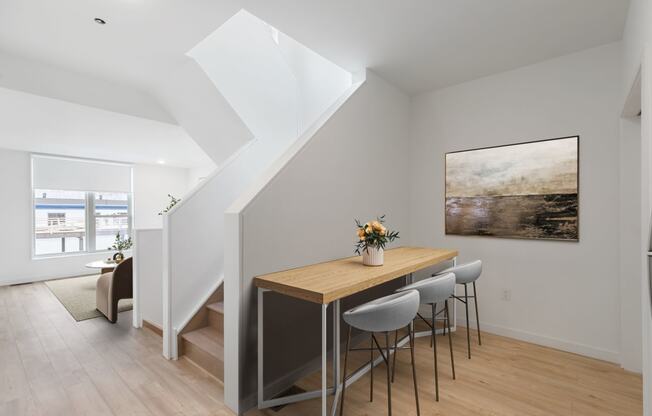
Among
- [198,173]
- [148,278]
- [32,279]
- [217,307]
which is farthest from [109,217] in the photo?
[217,307]

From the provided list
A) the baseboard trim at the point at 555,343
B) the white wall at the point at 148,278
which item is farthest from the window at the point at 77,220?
the baseboard trim at the point at 555,343

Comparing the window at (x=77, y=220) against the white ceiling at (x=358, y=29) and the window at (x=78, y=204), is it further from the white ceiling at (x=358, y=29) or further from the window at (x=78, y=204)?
the white ceiling at (x=358, y=29)

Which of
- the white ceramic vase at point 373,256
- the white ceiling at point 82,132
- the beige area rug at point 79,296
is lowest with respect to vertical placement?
the beige area rug at point 79,296

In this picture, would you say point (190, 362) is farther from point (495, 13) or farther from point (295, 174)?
point (495, 13)

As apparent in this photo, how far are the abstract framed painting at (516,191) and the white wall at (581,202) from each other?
77 millimetres

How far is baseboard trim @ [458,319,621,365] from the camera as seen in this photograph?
2568mm

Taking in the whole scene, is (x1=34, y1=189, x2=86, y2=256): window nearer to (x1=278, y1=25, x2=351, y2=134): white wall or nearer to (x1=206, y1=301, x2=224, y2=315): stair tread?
(x1=206, y1=301, x2=224, y2=315): stair tread

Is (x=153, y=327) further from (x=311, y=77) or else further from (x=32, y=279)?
(x=32, y=279)

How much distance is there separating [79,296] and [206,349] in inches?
147

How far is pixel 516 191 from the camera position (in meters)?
2.98

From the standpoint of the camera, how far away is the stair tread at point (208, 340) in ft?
8.08

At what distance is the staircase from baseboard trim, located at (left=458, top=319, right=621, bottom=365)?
99.6 inches

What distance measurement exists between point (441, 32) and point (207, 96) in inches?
102

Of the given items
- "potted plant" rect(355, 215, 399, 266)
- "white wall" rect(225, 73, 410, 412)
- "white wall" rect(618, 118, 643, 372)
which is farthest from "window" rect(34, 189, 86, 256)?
"white wall" rect(618, 118, 643, 372)
